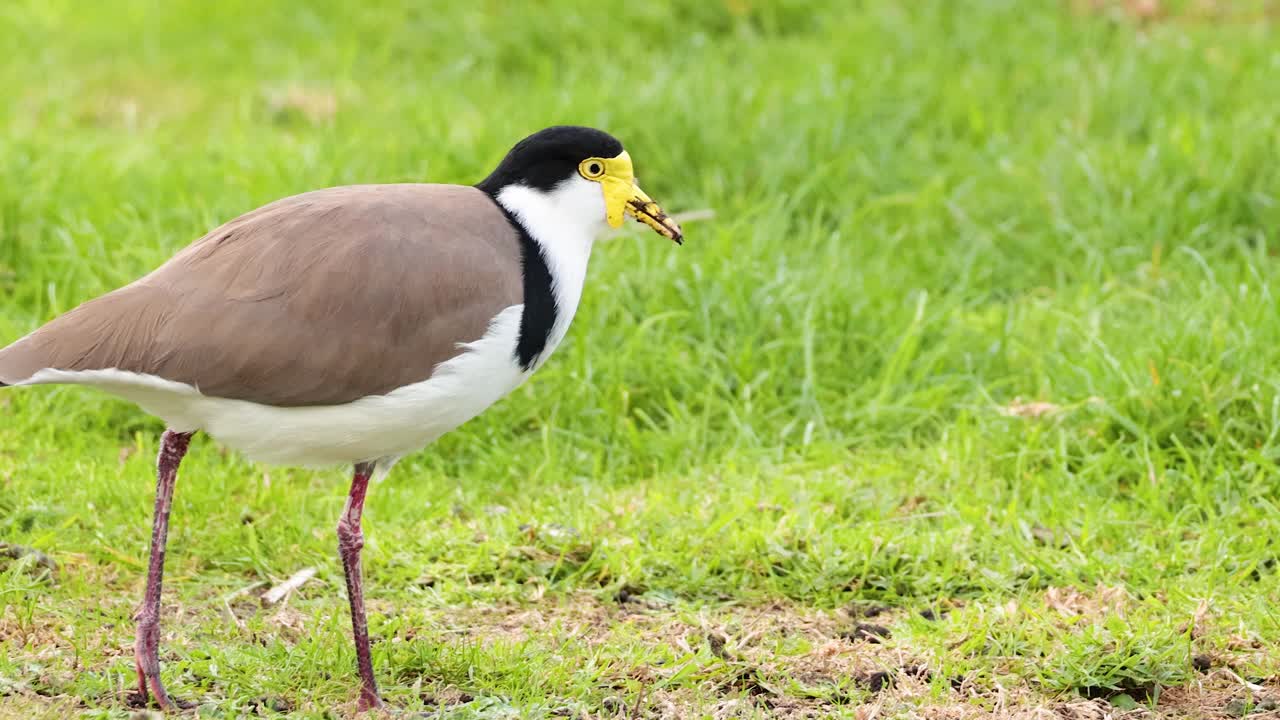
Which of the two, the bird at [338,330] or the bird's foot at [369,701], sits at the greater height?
the bird at [338,330]

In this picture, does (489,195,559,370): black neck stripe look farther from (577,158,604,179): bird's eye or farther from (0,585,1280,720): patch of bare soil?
(0,585,1280,720): patch of bare soil

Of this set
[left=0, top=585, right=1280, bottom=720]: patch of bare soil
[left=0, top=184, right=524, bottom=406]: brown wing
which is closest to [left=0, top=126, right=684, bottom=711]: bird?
[left=0, top=184, right=524, bottom=406]: brown wing

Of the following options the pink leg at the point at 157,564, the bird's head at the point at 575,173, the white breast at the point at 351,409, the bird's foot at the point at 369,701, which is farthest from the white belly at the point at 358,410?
the bird's foot at the point at 369,701

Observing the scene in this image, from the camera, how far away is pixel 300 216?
4020 mm

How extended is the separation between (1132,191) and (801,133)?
1434mm

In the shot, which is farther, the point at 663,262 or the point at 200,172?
the point at 200,172

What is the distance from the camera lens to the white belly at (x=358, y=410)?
12.7 feet

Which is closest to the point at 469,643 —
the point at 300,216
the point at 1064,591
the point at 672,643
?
the point at 672,643

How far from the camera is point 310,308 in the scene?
153 inches

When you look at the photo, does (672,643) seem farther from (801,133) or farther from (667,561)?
(801,133)

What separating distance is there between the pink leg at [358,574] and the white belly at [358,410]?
0.18 m

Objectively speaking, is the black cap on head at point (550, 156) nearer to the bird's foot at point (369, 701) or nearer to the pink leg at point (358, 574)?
the pink leg at point (358, 574)

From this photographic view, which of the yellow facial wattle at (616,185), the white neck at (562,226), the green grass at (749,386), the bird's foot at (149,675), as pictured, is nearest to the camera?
the bird's foot at (149,675)

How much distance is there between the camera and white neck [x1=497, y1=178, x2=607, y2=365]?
406 centimetres
